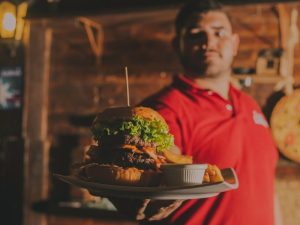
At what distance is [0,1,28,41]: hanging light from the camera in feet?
26.2

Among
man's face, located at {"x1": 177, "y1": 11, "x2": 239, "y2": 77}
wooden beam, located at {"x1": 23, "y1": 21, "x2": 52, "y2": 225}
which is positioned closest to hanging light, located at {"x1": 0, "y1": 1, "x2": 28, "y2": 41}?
wooden beam, located at {"x1": 23, "y1": 21, "x2": 52, "y2": 225}

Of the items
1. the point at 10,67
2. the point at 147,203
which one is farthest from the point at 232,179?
the point at 10,67

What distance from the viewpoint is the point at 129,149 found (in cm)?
251

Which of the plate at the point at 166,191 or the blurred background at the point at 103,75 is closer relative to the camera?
the plate at the point at 166,191

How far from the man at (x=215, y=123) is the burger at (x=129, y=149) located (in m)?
0.43

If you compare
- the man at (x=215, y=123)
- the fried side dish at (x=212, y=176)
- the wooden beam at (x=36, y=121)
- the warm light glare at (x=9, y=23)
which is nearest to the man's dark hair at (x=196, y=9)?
the man at (x=215, y=123)

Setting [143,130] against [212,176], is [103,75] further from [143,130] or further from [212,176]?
[212,176]

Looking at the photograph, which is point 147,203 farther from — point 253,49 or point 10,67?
point 10,67

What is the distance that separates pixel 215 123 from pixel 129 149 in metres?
0.93

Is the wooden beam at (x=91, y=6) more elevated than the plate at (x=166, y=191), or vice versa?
the wooden beam at (x=91, y=6)

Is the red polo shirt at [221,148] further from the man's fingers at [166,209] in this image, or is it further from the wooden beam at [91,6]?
the wooden beam at [91,6]

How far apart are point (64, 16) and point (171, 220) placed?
3914mm

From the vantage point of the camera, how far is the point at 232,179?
256 centimetres

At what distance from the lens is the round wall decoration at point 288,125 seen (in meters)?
5.57
